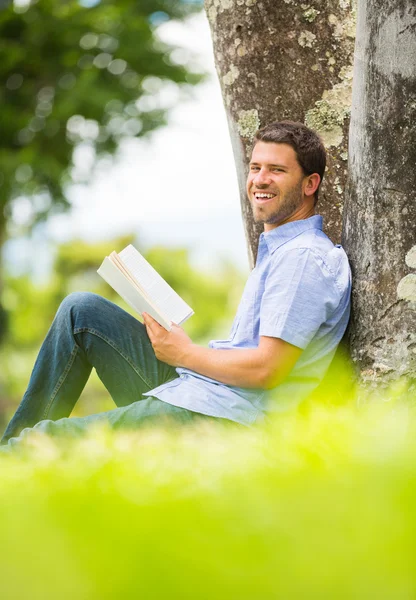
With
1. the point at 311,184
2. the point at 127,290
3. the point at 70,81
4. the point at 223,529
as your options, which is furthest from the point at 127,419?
the point at 70,81

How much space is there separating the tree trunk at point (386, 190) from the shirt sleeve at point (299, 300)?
0.14 meters

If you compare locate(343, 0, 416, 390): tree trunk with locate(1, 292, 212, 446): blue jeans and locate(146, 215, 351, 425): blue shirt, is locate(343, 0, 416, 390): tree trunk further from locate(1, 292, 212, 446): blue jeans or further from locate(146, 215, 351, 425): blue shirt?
locate(1, 292, 212, 446): blue jeans

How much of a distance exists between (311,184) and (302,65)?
0.62 metres

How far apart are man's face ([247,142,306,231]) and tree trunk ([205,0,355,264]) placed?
302 mm

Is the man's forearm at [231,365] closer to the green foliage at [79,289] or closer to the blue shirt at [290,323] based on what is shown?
the blue shirt at [290,323]

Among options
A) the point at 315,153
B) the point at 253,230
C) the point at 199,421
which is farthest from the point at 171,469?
the point at 253,230

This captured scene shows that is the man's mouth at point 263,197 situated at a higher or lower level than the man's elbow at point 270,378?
higher

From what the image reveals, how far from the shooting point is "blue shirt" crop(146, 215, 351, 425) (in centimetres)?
273

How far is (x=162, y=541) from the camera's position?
89 cm

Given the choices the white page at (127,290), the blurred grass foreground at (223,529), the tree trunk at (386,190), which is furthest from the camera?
the white page at (127,290)

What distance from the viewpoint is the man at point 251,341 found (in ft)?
9.04

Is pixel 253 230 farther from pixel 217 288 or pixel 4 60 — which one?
pixel 217 288

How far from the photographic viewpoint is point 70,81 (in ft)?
49.8

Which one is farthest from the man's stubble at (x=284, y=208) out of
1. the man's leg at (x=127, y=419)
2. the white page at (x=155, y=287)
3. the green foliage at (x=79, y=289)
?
the green foliage at (x=79, y=289)
